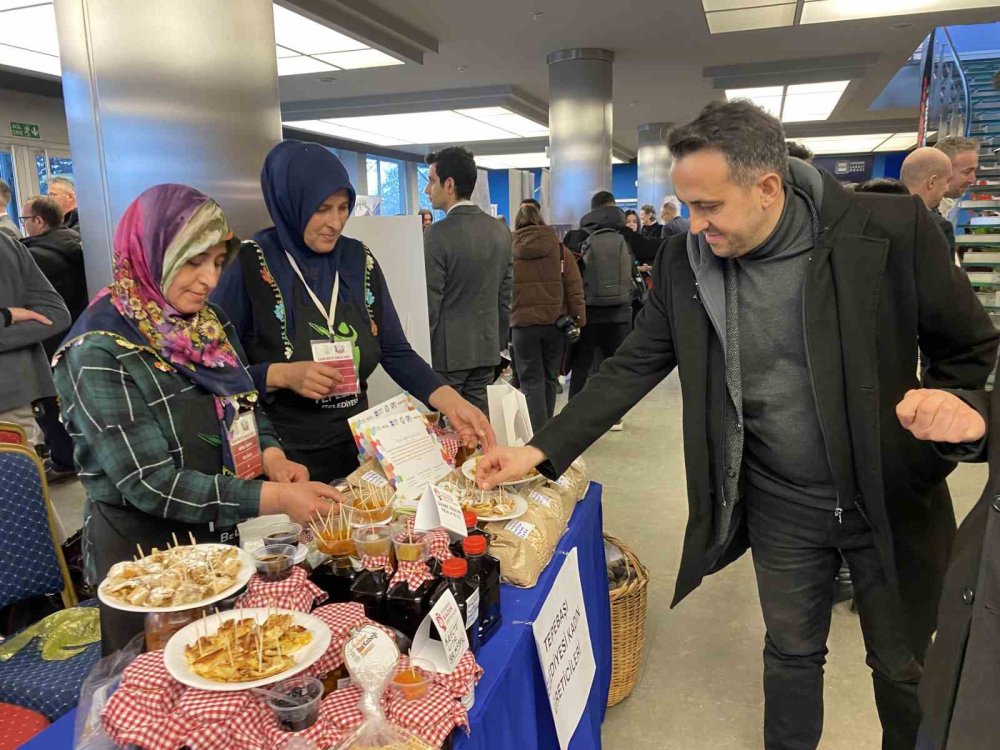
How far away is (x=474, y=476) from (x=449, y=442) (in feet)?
0.64

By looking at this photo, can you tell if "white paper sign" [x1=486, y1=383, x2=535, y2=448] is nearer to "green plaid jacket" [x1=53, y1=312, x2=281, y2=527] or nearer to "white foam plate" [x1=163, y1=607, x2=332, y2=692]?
"green plaid jacket" [x1=53, y1=312, x2=281, y2=527]

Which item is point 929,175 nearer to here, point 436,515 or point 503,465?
point 503,465

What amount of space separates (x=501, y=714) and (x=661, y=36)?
7.71m

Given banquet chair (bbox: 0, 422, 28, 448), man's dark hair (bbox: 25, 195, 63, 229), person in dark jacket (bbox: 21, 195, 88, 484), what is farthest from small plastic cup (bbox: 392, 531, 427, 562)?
man's dark hair (bbox: 25, 195, 63, 229)

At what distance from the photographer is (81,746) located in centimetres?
94

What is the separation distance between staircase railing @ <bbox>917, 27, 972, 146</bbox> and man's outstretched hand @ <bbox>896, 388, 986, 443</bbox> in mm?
7001

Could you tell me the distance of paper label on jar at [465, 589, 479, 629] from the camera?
3.86ft

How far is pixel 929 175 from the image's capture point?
3.24m

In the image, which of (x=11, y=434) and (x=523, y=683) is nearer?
(x=523, y=683)

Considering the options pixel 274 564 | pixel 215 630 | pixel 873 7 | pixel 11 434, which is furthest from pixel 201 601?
pixel 873 7

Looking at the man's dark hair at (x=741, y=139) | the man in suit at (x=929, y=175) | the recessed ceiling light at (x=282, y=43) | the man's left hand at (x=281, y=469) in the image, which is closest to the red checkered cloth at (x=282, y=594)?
the man's left hand at (x=281, y=469)

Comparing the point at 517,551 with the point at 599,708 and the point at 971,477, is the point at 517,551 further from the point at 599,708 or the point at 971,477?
the point at 971,477

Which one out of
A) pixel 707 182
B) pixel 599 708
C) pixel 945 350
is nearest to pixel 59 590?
pixel 599 708

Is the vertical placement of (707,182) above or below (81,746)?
above
